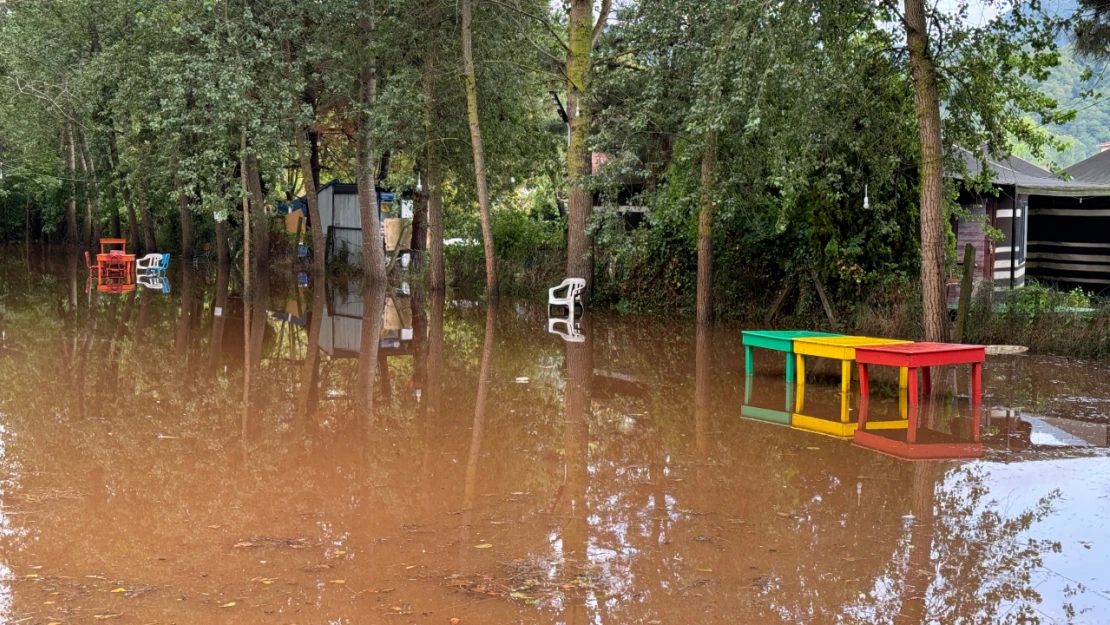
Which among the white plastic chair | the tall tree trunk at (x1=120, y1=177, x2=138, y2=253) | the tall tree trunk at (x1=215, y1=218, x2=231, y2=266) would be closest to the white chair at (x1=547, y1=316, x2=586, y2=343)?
the tall tree trunk at (x1=215, y1=218, x2=231, y2=266)

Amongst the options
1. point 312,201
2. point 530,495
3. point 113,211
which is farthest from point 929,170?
point 113,211

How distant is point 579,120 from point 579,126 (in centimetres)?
14

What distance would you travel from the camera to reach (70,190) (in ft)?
158

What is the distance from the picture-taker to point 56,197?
50.9 metres

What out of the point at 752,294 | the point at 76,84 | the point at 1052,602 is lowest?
the point at 1052,602

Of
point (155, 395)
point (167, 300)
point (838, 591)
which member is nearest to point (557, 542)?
point (838, 591)

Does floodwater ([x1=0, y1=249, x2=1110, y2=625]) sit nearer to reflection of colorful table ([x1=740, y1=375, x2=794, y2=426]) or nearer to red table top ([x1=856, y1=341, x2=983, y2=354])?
reflection of colorful table ([x1=740, y1=375, x2=794, y2=426])

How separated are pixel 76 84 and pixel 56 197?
781 inches

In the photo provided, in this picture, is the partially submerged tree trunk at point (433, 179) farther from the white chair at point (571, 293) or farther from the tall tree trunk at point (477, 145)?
the white chair at point (571, 293)

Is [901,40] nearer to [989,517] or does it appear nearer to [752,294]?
[752,294]

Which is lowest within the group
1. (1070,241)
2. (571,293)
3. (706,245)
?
(571,293)

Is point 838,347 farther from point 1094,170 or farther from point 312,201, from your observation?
point 312,201

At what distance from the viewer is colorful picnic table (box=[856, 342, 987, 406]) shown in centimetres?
1033

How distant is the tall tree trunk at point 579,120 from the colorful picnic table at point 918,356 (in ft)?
30.8
